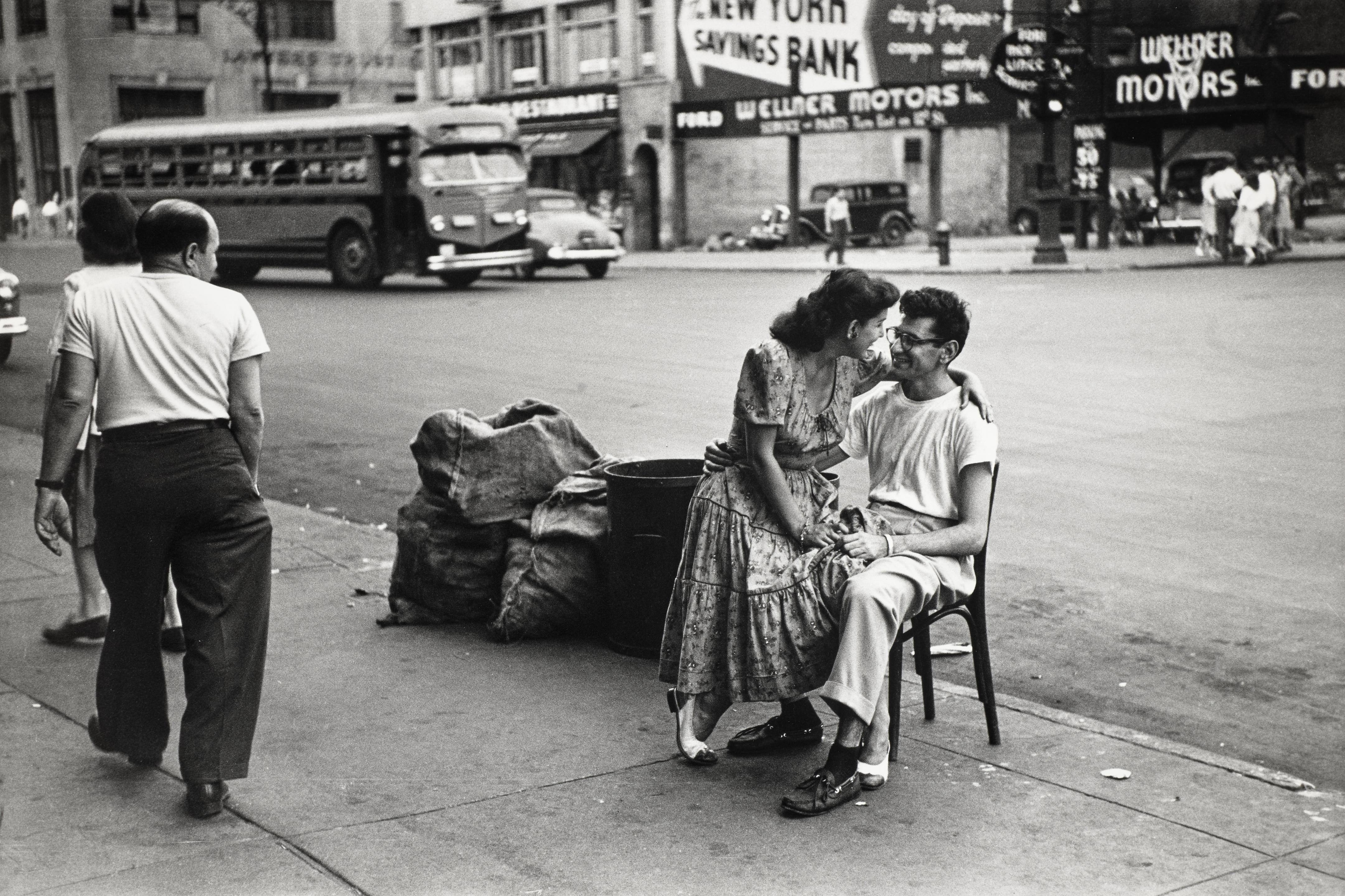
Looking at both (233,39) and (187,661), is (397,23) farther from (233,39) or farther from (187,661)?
(187,661)

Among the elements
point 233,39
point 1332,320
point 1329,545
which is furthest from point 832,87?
point 1329,545

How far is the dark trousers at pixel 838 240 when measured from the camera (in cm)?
3344

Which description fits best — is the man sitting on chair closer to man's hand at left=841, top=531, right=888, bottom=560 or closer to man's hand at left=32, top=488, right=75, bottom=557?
man's hand at left=841, top=531, right=888, bottom=560

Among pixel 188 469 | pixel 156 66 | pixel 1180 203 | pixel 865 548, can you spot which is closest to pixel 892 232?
pixel 1180 203

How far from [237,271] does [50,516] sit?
27.0 m

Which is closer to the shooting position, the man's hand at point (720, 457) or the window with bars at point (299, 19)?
the man's hand at point (720, 457)

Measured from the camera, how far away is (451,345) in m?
17.2

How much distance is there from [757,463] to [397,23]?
144 ft

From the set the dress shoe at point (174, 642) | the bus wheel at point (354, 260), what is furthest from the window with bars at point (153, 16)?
the dress shoe at point (174, 642)

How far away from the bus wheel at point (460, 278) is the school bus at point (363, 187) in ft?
0.11

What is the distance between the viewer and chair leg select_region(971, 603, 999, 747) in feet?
14.9

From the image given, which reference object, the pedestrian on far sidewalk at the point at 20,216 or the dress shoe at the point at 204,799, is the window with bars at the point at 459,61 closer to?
the pedestrian on far sidewalk at the point at 20,216

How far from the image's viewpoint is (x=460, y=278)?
27.7 metres

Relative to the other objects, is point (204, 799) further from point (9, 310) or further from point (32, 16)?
point (9, 310)
